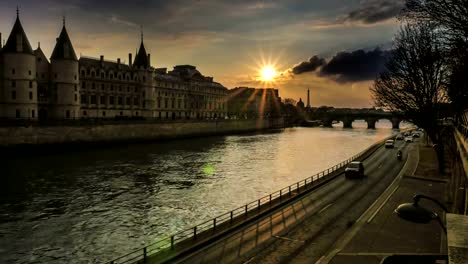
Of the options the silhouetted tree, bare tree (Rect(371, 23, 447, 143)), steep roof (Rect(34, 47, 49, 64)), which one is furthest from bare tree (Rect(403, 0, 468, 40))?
steep roof (Rect(34, 47, 49, 64))

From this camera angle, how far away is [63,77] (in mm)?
82875

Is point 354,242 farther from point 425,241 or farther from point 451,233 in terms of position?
point 451,233

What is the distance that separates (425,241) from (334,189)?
13.5m

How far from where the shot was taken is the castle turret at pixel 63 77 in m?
82.7

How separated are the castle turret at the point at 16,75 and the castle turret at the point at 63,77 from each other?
26.2ft

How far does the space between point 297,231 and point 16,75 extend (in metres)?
73.1

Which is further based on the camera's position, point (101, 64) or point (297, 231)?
point (101, 64)

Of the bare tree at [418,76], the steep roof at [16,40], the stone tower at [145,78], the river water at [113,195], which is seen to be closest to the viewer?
the river water at [113,195]

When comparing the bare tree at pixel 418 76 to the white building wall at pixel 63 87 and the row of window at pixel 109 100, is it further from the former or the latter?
the row of window at pixel 109 100

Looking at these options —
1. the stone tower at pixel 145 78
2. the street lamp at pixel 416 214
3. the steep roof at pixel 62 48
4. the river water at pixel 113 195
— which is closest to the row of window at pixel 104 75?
the stone tower at pixel 145 78

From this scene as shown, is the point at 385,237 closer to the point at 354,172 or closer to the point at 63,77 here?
the point at 354,172

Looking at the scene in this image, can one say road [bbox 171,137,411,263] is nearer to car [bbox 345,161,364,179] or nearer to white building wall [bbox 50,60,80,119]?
car [bbox 345,161,364,179]

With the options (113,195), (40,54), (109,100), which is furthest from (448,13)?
(109,100)

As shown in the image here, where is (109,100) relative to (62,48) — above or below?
below
